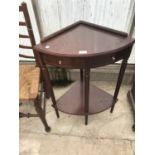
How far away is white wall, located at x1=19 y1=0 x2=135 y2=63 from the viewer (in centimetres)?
166

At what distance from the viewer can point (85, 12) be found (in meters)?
1.71

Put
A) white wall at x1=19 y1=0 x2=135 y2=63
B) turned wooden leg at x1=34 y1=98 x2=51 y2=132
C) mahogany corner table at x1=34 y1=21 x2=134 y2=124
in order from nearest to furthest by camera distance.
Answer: mahogany corner table at x1=34 y1=21 x2=134 y2=124 → turned wooden leg at x1=34 y1=98 x2=51 y2=132 → white wall at x1=19 y1=0 x2=135 y2=63

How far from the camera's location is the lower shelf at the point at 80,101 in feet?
5.67

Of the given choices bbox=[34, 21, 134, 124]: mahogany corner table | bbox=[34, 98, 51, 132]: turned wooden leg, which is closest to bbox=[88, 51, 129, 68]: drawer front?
bbox=[34, 21, 134, 124]: mahogany corner table

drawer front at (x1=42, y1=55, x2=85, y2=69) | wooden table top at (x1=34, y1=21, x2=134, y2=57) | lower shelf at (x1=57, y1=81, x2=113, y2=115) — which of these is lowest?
lower shelf at (x1=57, y1=81, x2=113, y2=115)

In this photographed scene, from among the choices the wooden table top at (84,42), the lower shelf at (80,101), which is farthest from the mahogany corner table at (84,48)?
the lower shelf at (80,101)

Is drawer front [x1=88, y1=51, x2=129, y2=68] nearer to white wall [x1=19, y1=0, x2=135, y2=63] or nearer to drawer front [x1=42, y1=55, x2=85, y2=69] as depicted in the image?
drawer front [x1=42, y1=55, x2=85, y2=69]

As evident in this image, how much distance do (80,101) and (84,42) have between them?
0.63 m

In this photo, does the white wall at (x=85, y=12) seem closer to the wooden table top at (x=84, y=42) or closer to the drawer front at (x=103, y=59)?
the wooden table top at (x=84, y=42)

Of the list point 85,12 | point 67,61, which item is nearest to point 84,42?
point 67,61

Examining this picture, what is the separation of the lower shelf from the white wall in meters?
0.58

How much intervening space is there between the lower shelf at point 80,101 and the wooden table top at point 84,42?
1.99ft
